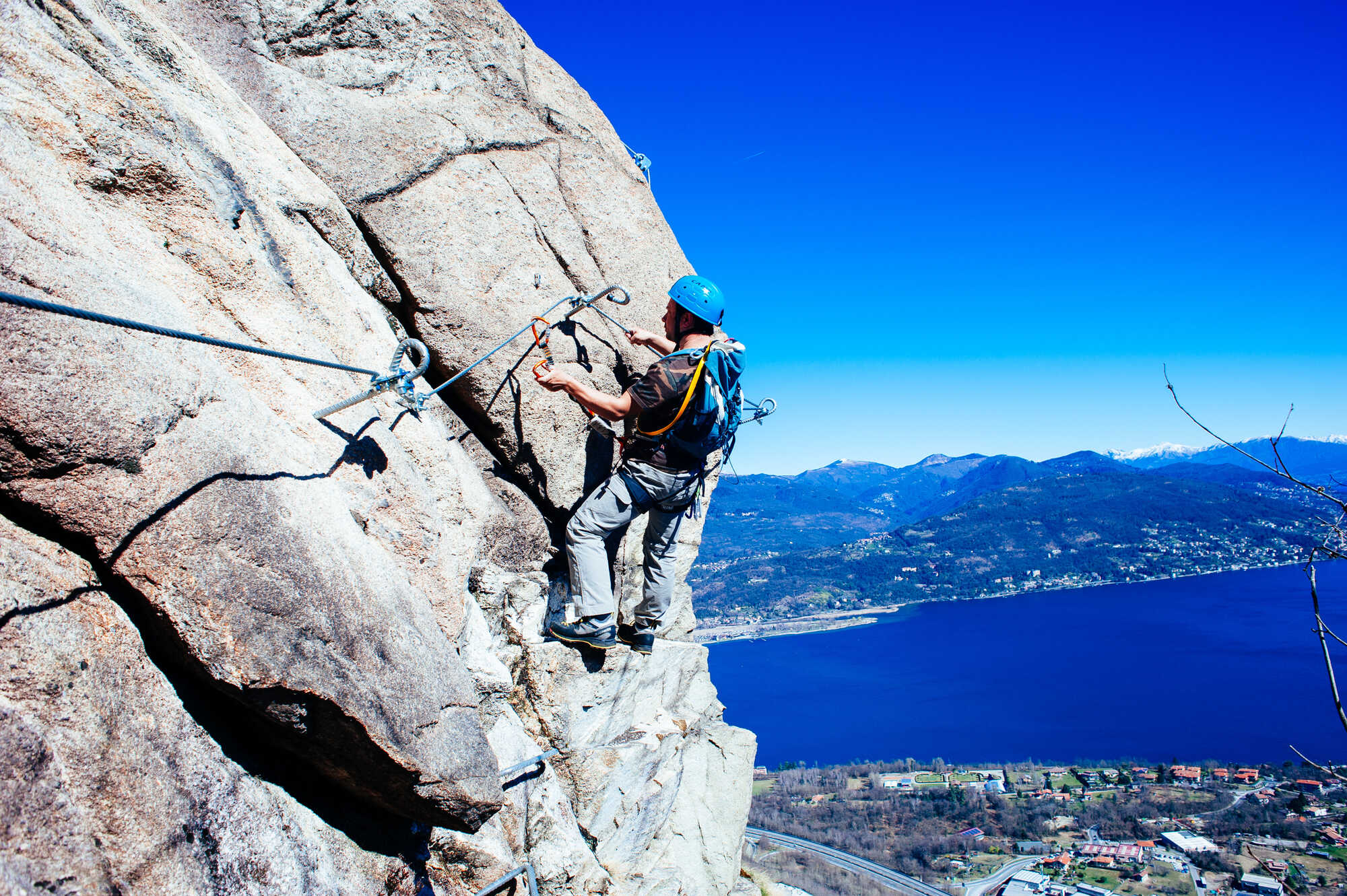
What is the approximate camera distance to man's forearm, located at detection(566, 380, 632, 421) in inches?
162

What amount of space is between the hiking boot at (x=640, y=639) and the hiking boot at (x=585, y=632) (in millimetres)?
613

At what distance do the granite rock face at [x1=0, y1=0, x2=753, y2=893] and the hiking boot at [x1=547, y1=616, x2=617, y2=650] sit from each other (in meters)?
0.17

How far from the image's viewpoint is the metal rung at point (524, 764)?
3928 mm

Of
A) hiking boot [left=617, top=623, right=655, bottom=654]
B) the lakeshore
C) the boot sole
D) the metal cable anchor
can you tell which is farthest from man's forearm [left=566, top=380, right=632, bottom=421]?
the lakeshore

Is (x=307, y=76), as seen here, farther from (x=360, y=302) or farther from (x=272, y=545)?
(x=272, y=545)

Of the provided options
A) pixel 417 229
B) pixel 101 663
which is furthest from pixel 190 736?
pixel 417 229

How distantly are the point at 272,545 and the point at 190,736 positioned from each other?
0.65 m

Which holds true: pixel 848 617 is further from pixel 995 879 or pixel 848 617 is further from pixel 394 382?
pixel 394 382

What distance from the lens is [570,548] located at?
4531 millimetres

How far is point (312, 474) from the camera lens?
9.25ft

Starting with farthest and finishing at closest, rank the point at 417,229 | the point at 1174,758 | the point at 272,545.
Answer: the point at 1174,758 → the point at 417,229 → the point at 272,545

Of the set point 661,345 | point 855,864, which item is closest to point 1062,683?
point 855,864

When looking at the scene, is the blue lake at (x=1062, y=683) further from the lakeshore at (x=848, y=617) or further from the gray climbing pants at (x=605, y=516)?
the gray climbing pants at (x=605, y=516)

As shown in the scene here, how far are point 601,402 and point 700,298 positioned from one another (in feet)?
3.65
